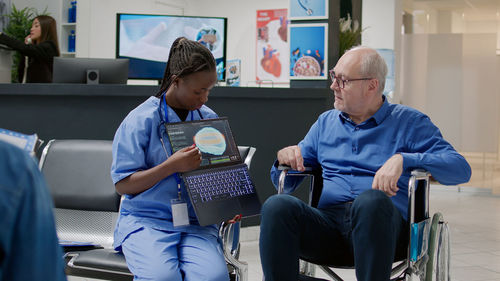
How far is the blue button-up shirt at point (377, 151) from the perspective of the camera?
6.51ft

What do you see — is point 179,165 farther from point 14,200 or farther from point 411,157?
point 14,200

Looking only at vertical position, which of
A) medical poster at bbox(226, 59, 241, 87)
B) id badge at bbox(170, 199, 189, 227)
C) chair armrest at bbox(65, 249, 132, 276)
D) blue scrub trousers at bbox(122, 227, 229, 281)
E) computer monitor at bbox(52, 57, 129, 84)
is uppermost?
medical poster at bbox(226, 59, 241, 87)

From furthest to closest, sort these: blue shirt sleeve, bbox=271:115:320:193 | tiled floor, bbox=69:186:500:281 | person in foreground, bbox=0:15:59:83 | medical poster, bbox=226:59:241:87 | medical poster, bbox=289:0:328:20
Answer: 1. medical poster, bbox=226:59:241:87
2. person in foreground, bbox=0:15:59:83
3. medical poster, bbox=289:0:328:20
4. tiled floor, bbox=69:186:500:281
5. blue shirt sleeve, bbox=271:115:320:193

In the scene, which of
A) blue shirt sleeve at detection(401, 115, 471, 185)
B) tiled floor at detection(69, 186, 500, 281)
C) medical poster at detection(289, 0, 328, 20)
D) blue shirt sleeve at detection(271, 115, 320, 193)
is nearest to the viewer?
blue shirt sleeve at detection(401, 115, 471, 185)

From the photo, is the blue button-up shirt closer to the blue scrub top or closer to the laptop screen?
the laptop screen

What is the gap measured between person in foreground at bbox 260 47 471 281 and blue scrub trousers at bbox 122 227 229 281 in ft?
0.58

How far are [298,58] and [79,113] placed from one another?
62.3 inches

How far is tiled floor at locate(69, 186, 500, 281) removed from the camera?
3441 mm

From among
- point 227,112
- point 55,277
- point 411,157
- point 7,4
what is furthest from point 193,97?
point 7,4

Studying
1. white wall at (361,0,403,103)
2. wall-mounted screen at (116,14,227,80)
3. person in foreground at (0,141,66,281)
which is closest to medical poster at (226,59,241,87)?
wall-mounted screen at (116,14,227,80)

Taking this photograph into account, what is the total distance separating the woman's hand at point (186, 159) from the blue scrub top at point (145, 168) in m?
0.08

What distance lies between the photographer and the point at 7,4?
7.46 m

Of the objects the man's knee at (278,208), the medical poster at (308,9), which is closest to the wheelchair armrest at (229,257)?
the man's knee at (278,208)

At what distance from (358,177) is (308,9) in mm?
2374
